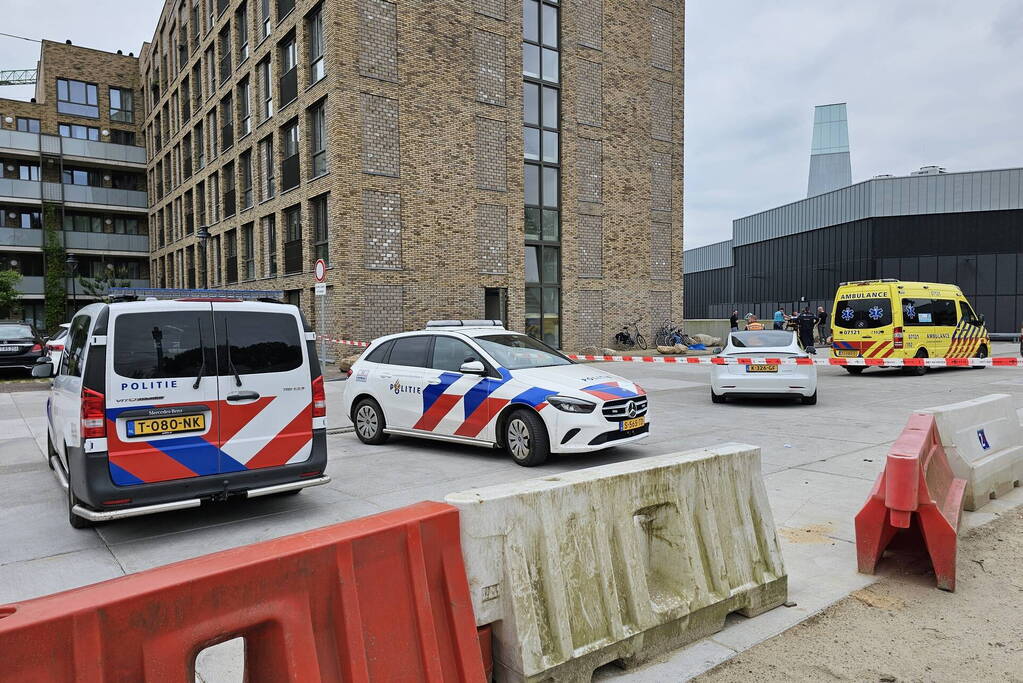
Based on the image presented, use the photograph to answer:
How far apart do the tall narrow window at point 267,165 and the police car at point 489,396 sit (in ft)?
63.4

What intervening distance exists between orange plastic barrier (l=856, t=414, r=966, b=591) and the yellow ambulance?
14.0 m

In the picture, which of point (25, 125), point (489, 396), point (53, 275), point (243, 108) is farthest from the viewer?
point (25, 125)

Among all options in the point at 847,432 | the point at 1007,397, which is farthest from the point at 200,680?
the point at 847,432

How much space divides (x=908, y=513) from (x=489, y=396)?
15.1ft

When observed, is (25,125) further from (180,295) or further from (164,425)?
(164,425)

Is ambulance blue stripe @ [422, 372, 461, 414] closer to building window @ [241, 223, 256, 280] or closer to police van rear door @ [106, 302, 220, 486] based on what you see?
police van rear door @ [106, 302, 220, 486]

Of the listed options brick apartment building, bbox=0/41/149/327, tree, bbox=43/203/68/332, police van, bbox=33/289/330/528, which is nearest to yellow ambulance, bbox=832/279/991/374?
police van, bbox=33/289/330/528

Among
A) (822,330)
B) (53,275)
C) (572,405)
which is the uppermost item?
(53,275)

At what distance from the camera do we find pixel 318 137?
2258 centimetres

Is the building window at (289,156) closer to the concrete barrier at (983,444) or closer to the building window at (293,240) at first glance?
the building window at (293,240)

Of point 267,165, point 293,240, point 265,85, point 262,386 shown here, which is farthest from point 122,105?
point 262,386

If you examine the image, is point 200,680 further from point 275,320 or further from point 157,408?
point 275,320

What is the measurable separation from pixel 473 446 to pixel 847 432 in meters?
5.05

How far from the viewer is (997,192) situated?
146ft
